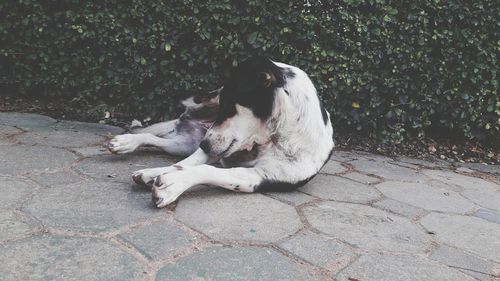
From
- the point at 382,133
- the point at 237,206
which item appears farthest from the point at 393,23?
the point at 237,206

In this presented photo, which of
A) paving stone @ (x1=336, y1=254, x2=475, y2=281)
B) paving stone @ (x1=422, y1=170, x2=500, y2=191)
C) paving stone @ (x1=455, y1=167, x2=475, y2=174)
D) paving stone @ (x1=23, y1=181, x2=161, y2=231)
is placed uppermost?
paving stone @ (x1=336, y1=254, x2=475, y2=281)

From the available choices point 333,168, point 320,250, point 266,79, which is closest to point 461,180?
point 333,168

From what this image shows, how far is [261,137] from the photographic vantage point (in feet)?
8.33

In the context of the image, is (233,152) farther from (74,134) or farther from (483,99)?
(483,99)

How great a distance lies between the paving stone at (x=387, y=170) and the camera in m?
3.29

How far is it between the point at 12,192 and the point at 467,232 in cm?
225

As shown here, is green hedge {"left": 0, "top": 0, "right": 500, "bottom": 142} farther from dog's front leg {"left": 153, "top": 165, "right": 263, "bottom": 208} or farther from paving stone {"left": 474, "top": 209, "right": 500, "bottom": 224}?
dog's front leg {"left": 153, "top": 165, "right": 263, "bottom": 208}

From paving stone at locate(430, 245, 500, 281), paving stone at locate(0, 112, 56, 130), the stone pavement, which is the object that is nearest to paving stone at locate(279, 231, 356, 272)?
the stone pavement

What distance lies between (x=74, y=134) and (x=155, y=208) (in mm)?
1705

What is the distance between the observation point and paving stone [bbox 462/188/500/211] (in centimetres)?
287

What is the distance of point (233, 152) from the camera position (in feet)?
8.32

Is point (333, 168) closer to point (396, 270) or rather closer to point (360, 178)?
point (360, 178)

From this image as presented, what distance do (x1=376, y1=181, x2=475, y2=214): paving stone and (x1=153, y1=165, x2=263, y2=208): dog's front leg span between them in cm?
95

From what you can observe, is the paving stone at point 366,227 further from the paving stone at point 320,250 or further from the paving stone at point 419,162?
the paving stone at point 419,162
